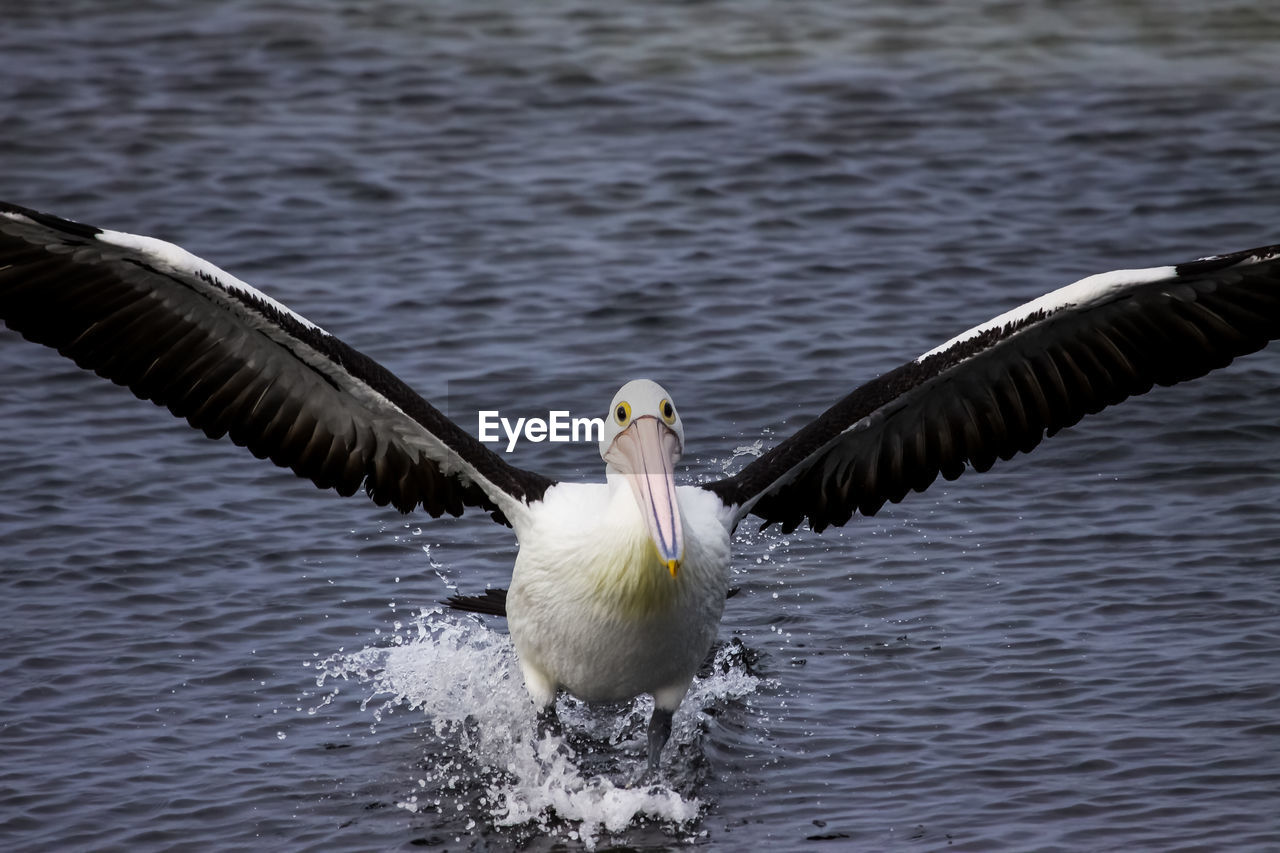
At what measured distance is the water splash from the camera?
24.7ft

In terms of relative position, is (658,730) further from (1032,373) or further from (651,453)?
(1032,373)

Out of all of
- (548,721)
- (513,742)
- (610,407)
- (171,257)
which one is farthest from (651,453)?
(171,257)

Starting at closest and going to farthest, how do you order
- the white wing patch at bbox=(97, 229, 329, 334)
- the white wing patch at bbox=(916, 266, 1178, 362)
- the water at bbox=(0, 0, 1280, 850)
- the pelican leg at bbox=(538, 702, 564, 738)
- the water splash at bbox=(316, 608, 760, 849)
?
the white wing patch at bbox=(97, 229, 329, 334), the white wing patch at bbox=(916, 266, 1178, 362), the water splash at bbox=(316, 608, 760, 849), the water at bbox=(0, 0, 1280, 850), the pelican leg at bbox=(538, 702, 564, 738)

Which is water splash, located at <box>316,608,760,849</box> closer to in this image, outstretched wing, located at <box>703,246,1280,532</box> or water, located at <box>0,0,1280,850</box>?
water, located at <box>0,0,1280,850</box>

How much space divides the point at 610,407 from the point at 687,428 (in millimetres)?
3348

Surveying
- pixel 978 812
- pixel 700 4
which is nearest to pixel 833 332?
pixel 978 812

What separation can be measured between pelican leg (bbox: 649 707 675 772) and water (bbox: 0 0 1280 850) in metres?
0.13

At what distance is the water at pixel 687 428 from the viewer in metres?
7.75

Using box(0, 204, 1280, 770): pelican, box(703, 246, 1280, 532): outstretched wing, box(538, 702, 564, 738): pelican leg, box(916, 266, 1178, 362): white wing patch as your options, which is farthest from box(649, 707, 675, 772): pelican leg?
box(916, 266, 1178, 362): white wing patch

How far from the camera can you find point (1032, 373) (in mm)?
8031

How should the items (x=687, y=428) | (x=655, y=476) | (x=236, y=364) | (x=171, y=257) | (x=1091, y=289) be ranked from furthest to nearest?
1. (x=687, y=428)
2. (x=236, y=364)
3. (x=1091, y=289)
4. (x=171, y=257)
5. (x=655, y=476)

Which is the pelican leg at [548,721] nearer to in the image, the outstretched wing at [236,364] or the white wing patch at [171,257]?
the outstretched wing at [236,364]

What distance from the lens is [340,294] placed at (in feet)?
43.7

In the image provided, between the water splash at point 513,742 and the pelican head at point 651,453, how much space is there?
1155 millimetres
